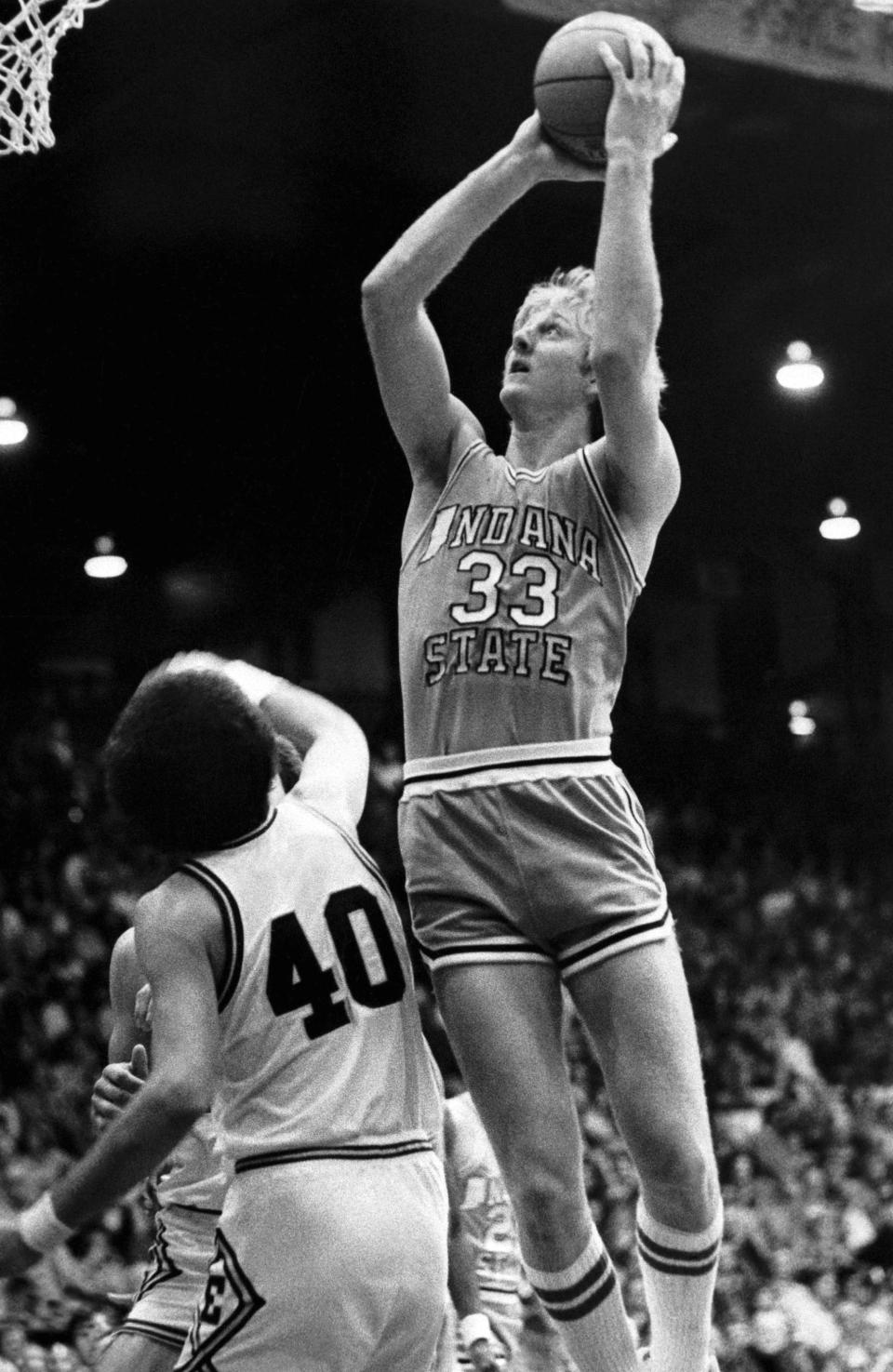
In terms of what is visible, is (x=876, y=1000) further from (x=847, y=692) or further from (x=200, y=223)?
(x=200, y=223)

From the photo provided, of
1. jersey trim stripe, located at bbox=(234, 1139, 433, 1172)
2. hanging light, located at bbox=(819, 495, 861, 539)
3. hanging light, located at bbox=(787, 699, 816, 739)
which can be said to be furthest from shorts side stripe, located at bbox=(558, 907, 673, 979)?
hanging light, located at bbox=(819, 495, 861, 539)

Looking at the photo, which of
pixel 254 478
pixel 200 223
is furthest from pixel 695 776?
pixel 200 223

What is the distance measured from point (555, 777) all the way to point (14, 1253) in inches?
60.1

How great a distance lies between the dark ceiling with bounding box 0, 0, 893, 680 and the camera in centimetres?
1020

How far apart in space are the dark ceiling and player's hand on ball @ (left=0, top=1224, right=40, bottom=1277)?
834cm

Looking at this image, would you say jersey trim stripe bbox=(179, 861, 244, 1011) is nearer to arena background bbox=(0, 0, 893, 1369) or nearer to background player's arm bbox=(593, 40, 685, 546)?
background player's arm bbox=(593, 40, 685, 546)

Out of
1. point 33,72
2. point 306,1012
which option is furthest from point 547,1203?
point 33,72

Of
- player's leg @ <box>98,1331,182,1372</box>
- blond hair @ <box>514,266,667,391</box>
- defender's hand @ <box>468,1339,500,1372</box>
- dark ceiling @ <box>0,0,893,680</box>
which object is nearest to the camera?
blond hair @ <box>514,266,667,391</box>

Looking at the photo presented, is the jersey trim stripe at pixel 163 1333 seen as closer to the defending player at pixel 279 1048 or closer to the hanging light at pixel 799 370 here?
the defending player at pixel 279 1048


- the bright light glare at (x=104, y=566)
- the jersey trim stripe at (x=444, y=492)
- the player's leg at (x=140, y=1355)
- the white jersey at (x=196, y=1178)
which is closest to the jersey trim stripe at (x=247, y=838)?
the jersey trim stripe at (x=444, y=492)

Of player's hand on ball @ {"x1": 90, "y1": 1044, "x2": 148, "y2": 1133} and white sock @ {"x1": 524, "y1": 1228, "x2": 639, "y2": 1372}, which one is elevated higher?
player's hand on ball @ {"x1": 90, "y1": 1044, "x2": 148, "y2": 1133}

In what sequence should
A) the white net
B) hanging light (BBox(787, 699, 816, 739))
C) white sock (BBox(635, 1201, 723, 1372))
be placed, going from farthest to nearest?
hanging light (BBox(787, 699, 816, 739)) < the white net < white sock (BBox(635, 1201, 723, 1372))

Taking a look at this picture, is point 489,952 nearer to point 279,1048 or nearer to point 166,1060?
point 279,1048

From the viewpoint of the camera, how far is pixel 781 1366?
1028 cm
